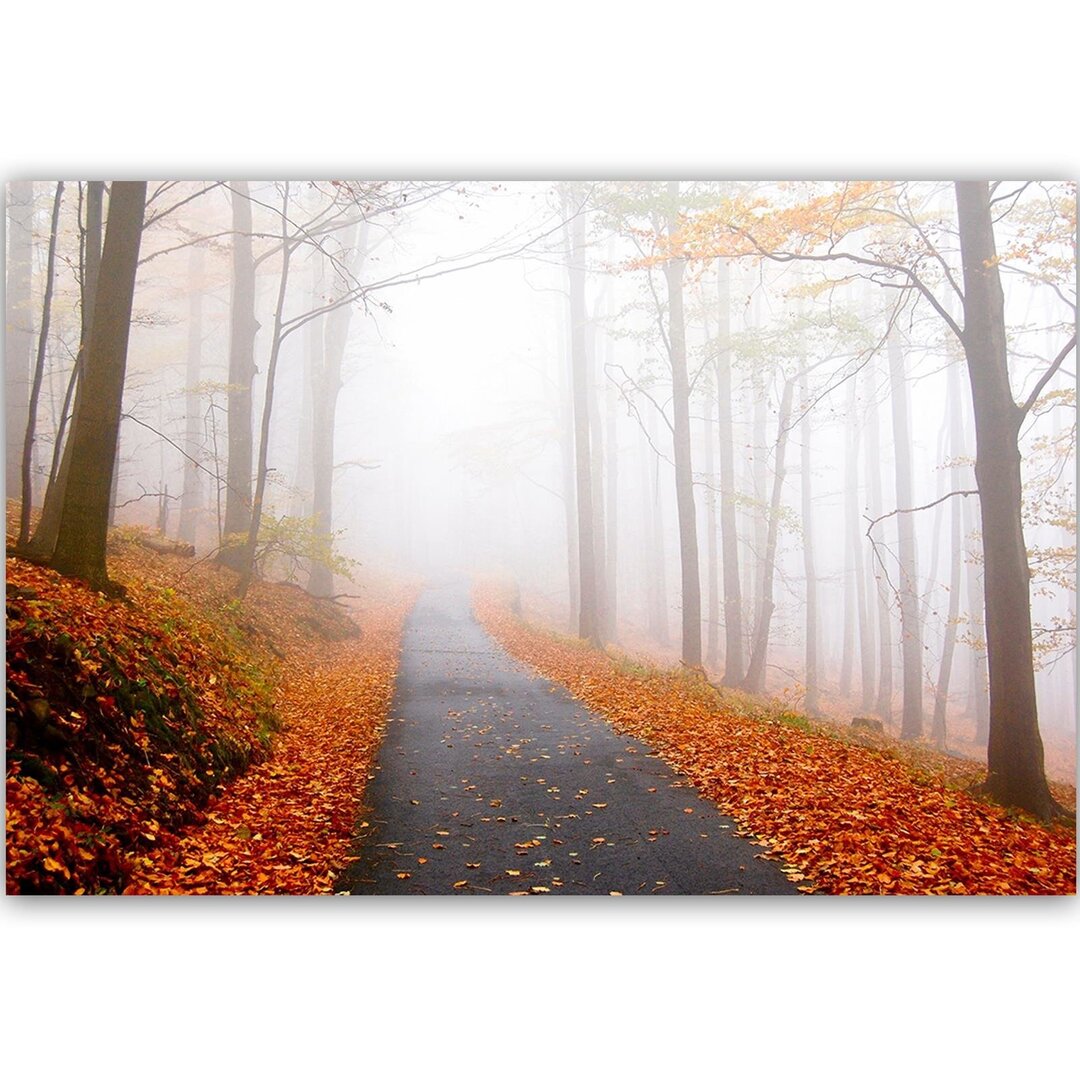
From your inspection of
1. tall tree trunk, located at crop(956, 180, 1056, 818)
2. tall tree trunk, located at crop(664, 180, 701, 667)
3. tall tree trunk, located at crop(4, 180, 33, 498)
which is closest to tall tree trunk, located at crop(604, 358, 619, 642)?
tall tree trunk, located at crop(664, 180, 701, 667)

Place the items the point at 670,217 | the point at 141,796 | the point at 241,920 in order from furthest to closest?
the point at 670,217 → the point at 241,920 → the point at 141,796

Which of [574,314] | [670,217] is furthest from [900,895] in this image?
[574,314]

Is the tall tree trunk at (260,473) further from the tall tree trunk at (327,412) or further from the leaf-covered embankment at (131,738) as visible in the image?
the leaf-covered embankment at (131,738)

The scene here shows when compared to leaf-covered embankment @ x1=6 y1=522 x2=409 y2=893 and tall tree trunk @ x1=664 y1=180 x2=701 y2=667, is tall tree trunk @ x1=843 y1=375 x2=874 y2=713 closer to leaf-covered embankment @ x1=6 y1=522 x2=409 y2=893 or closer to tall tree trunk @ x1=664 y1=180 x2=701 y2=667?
tall tree trunk @ x1=664 y1=180 x2=701 y2=667

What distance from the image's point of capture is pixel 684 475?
10469mm

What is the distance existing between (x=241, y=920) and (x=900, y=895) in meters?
3.82

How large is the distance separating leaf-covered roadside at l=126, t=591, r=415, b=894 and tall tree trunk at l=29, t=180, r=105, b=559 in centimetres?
222

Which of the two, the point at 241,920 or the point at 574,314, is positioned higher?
the point at 574,314

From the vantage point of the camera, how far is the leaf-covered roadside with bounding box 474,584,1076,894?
151 inches
